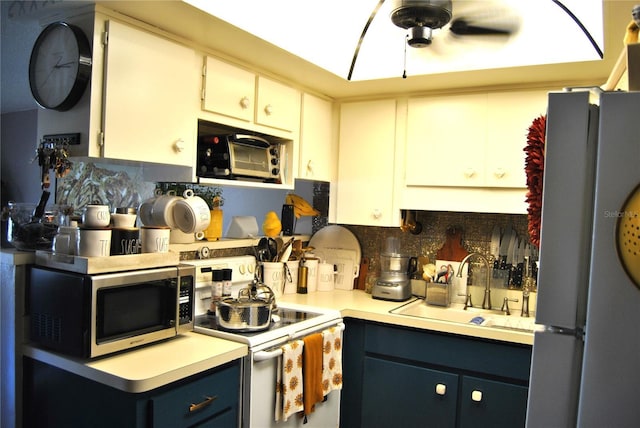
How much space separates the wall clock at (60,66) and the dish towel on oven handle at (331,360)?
1492mm

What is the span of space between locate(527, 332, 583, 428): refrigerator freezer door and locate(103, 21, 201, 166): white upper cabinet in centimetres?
158

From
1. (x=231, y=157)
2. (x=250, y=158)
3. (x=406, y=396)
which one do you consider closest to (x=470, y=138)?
(x=250, y=158)

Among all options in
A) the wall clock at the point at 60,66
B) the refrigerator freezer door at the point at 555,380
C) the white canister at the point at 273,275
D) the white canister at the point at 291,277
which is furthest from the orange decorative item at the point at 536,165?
the white canister at the point at 291,277

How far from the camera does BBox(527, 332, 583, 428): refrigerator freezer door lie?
2.89ft

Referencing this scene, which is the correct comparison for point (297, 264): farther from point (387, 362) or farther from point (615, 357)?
point (615, 357)

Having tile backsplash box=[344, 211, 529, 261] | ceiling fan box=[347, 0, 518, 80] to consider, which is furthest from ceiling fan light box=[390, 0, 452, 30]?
tile backsplash box=[344, 211, 529, 261]

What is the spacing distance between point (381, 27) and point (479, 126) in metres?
0.77

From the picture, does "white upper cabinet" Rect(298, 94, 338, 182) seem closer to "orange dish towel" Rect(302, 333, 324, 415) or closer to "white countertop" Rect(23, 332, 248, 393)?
"orange dish towel" Rect(302, 333, 324, 415)

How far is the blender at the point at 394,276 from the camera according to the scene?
291 centimetres

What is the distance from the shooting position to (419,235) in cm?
313

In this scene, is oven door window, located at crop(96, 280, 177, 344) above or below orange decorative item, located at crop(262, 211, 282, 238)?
below

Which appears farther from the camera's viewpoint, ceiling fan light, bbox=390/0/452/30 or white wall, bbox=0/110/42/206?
white wall, bbox=0/110/42/206

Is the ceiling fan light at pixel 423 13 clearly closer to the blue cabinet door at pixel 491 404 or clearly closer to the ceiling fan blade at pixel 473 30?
the ceiling fan blade at pixel 473 30

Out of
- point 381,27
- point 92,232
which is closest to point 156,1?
point 92,232
